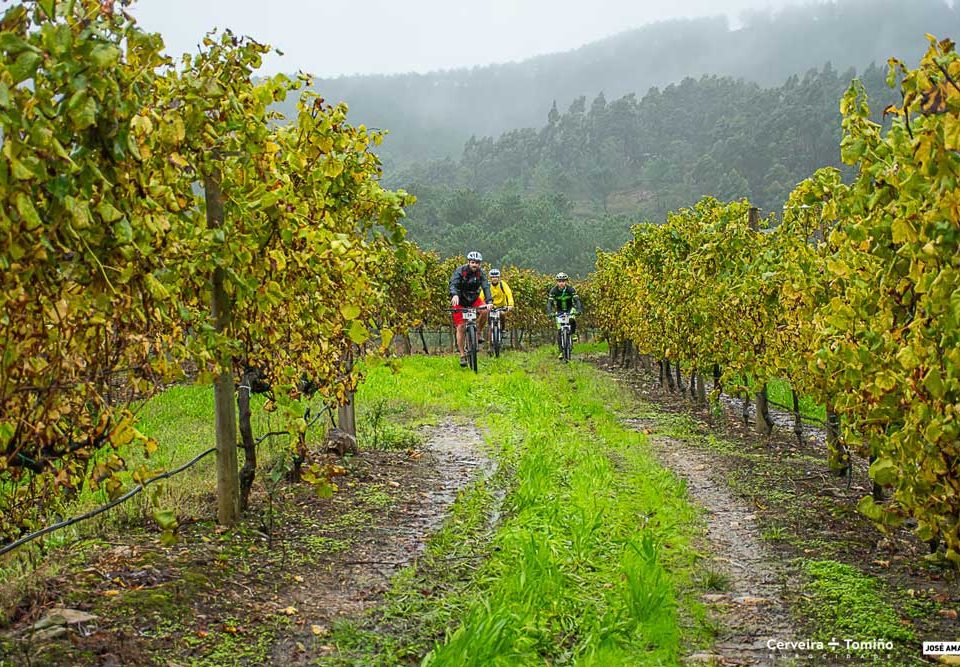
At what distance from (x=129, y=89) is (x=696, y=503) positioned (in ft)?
17.0

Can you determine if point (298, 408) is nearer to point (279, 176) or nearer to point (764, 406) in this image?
point (279, 176)

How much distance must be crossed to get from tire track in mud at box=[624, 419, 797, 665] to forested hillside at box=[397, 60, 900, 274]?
65851 mm

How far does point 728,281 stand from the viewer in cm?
969

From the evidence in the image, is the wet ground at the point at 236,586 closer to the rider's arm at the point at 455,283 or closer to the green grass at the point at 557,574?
the green grass at the point at 557,574

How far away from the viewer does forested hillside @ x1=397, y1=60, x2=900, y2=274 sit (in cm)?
8231

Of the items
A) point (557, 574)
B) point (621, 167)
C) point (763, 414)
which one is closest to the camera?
point (557, 574)

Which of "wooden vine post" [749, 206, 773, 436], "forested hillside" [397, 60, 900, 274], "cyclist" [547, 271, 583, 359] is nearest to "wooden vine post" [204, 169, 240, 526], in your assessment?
"wooden vine post" [749, 206, 773, 436]

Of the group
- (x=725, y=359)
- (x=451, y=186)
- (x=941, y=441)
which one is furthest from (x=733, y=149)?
(x=941, y=441)

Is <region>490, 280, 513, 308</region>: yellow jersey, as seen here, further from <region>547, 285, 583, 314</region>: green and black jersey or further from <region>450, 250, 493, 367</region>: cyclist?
<region>450, 250, 493, 367</region>: cyclist

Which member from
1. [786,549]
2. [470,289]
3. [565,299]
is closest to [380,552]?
[786,549]

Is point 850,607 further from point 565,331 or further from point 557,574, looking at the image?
point 565,331

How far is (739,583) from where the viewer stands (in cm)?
482

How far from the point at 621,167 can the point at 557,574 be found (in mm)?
122816

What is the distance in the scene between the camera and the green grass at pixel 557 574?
381 centimetres
